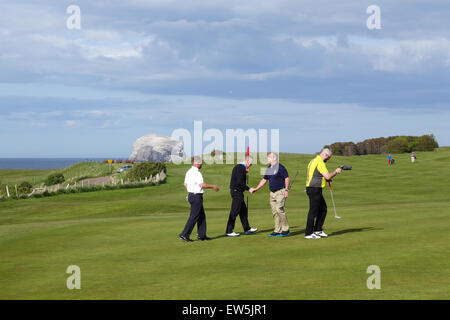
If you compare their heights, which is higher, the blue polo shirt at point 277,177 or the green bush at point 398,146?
the green bush at point 398,146

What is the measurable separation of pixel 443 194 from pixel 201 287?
3821 cm

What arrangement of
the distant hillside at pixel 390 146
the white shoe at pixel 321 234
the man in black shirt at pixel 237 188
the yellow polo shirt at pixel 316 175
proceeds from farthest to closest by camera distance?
the distant hillside at pixel 390 146 < the man in black shirt at pixel 237 188 < the white shoe at pixel 321 234 < the yellow polo shirt at pixel 316 175

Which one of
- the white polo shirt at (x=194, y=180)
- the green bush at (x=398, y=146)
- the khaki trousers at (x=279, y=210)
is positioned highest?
the green bush at (x=398, y=146)

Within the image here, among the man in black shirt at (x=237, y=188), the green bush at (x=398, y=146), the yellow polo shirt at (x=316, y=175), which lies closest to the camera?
the yellow polo shirt at (x=316, y=175)

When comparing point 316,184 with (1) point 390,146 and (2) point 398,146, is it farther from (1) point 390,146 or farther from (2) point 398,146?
(1) point 390,146

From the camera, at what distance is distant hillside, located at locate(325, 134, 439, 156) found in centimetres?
13112

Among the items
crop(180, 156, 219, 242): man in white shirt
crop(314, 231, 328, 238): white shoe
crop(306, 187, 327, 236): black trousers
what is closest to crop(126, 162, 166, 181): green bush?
crop(180, 156, 219, 242): man in white shirt

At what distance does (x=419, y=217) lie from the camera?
20812mm

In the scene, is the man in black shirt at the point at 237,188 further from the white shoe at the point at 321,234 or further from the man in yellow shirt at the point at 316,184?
the white shoe at the point at 321,234

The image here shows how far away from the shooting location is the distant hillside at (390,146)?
131m

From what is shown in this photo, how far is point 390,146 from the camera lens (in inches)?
5340

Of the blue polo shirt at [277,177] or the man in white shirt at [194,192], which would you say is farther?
the blue polo shirt at [277,177]

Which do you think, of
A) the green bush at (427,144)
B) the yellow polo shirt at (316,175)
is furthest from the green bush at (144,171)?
the green bush at (427,144)

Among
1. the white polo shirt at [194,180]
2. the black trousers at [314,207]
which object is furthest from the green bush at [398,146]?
the white polo shirt at [194,180]
